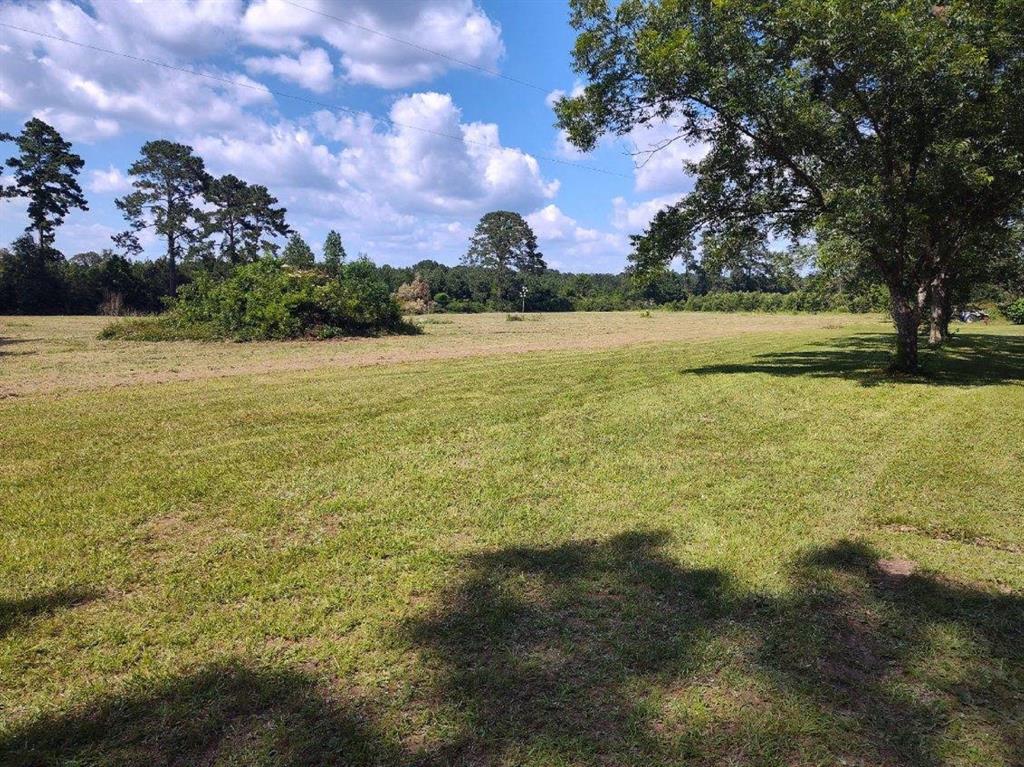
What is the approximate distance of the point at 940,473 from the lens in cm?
527

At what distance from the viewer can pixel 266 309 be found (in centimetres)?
2025

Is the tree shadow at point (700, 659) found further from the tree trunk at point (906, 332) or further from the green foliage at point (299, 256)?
the green foliage at point (299, 256)

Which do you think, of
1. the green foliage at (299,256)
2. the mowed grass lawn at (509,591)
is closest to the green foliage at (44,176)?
the green foliage at (299,256)

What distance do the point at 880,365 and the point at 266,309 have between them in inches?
695

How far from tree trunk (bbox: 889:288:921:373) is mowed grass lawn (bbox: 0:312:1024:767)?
16.1 ft

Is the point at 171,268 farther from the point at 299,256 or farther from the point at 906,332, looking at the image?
the point at 906,332

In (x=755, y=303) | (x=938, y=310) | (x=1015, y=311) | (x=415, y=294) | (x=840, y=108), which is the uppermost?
(x=840, y=108)

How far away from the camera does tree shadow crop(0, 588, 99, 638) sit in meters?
2.88

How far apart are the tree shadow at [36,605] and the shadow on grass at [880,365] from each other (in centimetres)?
1010

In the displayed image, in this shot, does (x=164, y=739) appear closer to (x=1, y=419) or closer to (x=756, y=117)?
(x=1, y=419)

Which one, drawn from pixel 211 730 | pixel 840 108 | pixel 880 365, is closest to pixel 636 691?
pixel 211 730

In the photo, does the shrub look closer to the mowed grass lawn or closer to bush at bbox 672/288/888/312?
the mowed grass lawn

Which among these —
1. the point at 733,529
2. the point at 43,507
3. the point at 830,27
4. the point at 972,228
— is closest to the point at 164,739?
the point at 43,507

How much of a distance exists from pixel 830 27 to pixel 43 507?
36.6 feet
